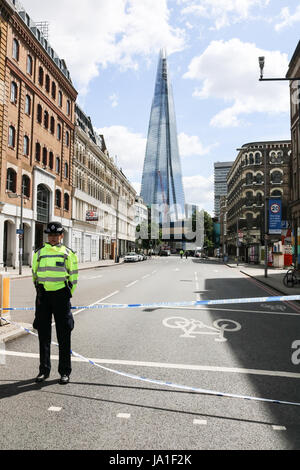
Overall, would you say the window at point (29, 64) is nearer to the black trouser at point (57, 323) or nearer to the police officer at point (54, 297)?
the police officer at point (54, 297)

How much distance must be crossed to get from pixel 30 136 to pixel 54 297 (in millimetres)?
31229

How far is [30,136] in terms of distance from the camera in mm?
32906

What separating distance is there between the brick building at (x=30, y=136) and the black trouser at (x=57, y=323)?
2070 cm

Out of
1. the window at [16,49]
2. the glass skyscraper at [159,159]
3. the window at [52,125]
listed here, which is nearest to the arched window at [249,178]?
the window at [52,125]

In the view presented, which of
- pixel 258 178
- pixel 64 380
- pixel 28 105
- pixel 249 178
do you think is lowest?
pixel 64 380

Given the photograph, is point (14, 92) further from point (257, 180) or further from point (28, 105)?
point (257, 180)

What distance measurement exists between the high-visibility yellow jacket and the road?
1.22 metres

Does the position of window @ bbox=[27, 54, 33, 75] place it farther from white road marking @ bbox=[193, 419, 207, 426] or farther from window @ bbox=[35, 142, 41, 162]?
white road marking @ bbox=[193, 419, 207, 426]

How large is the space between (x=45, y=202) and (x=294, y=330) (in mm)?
31934

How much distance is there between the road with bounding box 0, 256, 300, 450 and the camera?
10.5ft

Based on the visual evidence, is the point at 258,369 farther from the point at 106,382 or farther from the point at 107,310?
the point at 107,310

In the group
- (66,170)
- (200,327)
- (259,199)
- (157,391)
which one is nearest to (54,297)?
(157,391)

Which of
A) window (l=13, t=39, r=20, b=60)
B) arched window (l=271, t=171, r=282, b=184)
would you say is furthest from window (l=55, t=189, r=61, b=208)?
arched window (l=271, t=171, r=282, b=184)

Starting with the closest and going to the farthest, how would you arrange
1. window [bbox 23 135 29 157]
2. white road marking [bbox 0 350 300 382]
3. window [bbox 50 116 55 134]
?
white road marking [bbox 0 350 300 382]
window [bbox 23 135 29 157]
window [bbox 50 116 55 134]
